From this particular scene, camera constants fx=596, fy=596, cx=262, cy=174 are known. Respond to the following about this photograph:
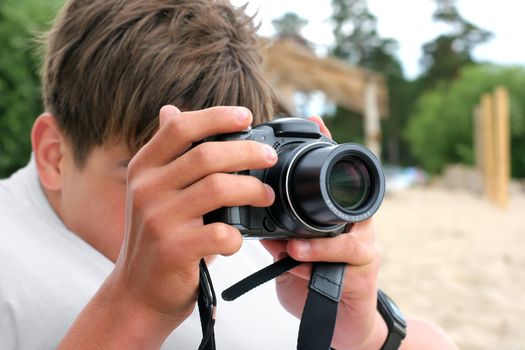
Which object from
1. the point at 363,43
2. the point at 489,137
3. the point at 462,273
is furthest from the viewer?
the point at 363,43

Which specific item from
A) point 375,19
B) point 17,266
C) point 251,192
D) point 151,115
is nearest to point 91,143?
point 151,115

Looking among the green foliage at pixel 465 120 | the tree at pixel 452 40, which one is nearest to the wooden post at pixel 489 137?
the green foliage at pixel 465 120

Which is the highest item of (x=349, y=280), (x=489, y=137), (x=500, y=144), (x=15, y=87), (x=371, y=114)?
(x=349, y=280)

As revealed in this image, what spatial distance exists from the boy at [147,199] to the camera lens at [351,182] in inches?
2.9

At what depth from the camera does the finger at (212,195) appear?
795 millimetres

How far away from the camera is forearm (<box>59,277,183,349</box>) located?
827 mm

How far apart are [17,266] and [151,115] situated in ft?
1.10

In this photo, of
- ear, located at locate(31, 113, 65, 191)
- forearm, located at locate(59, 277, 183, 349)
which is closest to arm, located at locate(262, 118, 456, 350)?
forearm, located at locate(59, 277, 183, 349)

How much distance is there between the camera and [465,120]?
16750 mm

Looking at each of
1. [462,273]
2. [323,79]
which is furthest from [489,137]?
[462,273]

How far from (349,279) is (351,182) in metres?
0.19

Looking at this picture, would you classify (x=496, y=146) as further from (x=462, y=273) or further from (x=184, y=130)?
(x=184, y=130)

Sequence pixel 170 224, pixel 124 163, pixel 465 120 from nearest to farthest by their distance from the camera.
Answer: pixel 170 224
pixel 124 163
pixel 465 120

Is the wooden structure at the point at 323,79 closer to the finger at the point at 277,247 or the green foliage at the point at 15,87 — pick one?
the green foliage at the point at 15,87
